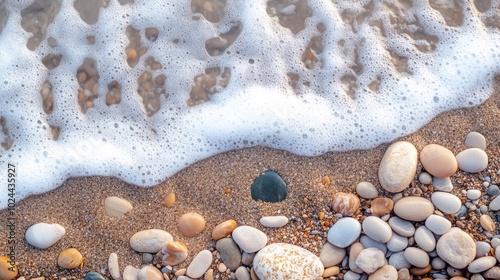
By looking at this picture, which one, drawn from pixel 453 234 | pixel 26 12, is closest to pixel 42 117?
pixel 26 12

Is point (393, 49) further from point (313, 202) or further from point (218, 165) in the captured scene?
point (218, 165)

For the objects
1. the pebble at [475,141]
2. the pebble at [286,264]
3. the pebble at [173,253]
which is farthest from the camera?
the pebble at [475,141]

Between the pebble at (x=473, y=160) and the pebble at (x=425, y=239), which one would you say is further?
the pebble at (x=473, y=160)

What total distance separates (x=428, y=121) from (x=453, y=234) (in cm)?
54

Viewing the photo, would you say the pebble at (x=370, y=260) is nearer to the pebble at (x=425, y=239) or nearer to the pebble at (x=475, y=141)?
the pebble at (x=425, y=239)

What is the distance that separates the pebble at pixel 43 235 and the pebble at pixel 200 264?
1.94 feet

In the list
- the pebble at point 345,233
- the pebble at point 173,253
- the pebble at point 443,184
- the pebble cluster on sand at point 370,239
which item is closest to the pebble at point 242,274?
the pebble cluster on sand at point 370,239

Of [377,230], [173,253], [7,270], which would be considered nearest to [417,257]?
[377,230]

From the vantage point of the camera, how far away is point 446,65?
239 cm

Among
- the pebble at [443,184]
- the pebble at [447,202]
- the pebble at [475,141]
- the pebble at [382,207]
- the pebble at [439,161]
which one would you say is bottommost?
the pebble at [382,207]

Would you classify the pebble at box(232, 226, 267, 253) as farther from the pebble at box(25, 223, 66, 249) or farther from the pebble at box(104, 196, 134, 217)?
the pebble at box(25, 223, 66, 249)

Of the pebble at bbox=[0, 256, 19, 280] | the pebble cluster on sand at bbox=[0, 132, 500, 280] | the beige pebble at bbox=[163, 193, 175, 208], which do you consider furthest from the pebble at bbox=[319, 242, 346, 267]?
the pebble at bbox=[0, 256, 19, 280]

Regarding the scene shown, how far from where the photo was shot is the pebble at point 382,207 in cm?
213

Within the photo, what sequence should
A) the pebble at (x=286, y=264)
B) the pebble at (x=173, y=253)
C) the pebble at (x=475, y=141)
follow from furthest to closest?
1. the pebble at (x=475, y=141)
2. the pebble at (x=173, y=253)
3. the pebble at (x=286, y=264)
